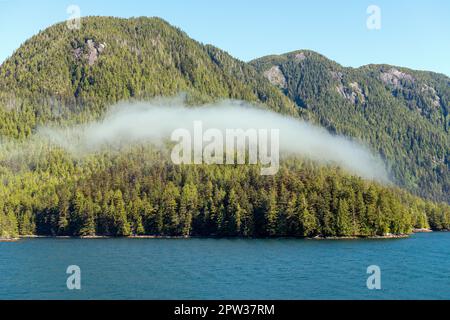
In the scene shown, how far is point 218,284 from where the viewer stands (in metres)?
92.9

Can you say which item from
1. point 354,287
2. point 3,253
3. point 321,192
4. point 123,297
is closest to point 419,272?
point 354,287

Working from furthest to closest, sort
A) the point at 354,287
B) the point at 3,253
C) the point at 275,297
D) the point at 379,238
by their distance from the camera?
the point at 379,238, the point at 3,253, the point at 354,287, the point at 275,297

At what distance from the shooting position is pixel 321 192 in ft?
609

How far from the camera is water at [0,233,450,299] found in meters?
87.2

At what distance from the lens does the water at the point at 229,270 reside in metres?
87.2

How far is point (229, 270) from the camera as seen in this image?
10725 cm

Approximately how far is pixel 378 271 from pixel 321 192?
81747mm

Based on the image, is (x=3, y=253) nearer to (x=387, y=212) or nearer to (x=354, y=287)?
(x=354, y=287)

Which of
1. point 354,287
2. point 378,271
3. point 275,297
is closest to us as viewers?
point 275,297

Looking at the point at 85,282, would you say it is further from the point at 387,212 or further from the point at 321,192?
the point at 387,212

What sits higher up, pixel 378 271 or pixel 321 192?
pixel 321 192
